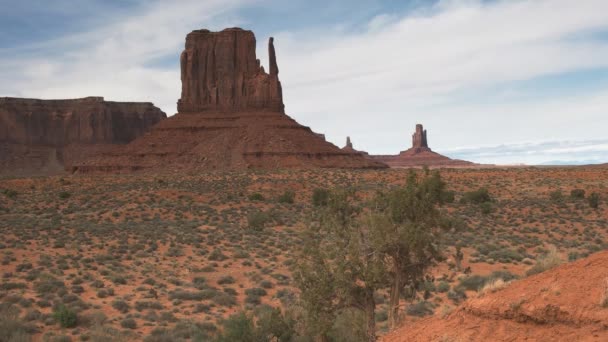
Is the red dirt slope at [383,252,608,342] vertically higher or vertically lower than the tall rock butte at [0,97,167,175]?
lower

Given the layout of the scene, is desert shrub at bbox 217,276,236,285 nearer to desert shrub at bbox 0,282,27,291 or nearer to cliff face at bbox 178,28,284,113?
desert shrub at bbox 0,282,27,291

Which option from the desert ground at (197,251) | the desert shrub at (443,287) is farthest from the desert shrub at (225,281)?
the desert shrub at (443,287)

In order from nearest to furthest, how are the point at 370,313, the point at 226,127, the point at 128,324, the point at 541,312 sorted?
the point at 541,312, the point at 370,313, the point at 128,324, the point at 226,127

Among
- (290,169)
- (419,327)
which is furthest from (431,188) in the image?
(290,169)

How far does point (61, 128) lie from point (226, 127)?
6437 cm

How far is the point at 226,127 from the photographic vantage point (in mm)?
94312

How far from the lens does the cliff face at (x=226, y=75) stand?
103m

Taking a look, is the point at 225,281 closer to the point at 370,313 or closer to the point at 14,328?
the point at 14,328

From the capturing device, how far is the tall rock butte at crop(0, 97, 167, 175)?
13125 cm

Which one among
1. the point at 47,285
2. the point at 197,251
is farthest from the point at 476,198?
the point at 47,285

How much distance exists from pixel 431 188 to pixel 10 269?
16.4 m

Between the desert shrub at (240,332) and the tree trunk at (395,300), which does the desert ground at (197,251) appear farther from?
the desert shrub at (240,332)

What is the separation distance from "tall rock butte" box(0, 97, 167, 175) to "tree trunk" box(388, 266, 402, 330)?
127 metres

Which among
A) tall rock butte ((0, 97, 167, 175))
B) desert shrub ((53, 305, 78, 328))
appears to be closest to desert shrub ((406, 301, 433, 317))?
desert shrub ((53, 305, 78, 328))
